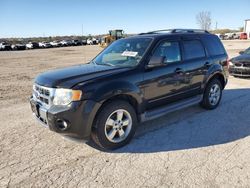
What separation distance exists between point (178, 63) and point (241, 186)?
2.60 meters

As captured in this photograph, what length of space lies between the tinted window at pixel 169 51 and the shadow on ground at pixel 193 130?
132cm

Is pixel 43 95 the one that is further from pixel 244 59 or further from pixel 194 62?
pixel 244 59

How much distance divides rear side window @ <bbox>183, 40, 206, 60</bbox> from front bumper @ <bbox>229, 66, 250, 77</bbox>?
4918mm

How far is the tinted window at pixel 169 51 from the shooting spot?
4.59 metres

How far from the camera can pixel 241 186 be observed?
299 centimetres

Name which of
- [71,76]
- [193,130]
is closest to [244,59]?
[193,130]

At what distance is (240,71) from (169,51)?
617 centimetres

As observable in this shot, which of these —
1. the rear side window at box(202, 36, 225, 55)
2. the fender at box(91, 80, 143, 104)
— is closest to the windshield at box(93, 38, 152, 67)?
the fender at box(91, 80, 143, 104)

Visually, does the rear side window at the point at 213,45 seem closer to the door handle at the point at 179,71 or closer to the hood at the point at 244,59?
the door handle at the point at 179,71

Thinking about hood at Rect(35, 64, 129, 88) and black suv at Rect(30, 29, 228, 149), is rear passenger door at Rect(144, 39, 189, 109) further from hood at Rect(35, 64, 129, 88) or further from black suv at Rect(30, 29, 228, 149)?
hood at Rect(35, 64, 129, 88)

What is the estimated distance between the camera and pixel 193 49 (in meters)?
5.36

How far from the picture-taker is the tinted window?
15.1ft

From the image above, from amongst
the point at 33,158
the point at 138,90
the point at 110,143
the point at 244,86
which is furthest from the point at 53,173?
the point at 244,86

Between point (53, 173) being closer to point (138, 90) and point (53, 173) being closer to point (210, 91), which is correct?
point (138, 90)
